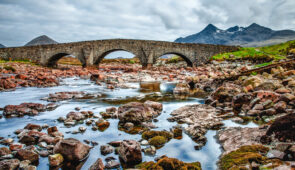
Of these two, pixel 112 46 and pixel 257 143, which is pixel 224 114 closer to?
pixel 257 143

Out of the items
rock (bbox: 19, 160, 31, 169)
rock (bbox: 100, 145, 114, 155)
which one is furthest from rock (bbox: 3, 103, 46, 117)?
rock (bbox: 100, 145, 114, 155)

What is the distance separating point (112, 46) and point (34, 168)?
94.6 ft

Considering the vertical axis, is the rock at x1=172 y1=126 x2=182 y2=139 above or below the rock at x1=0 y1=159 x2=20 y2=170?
above

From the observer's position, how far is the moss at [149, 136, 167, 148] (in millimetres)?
3634

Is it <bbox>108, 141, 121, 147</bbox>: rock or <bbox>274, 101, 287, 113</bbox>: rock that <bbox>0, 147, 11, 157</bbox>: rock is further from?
<bbox>274, 101, 287, 113</bbox>: rock

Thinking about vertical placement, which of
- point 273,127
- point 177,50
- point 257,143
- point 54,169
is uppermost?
point 177,50

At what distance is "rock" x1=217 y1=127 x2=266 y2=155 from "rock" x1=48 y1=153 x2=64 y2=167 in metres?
2.72

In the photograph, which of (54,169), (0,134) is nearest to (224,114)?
(54,169)

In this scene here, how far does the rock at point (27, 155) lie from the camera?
117 inches

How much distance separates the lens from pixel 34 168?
2.78 m

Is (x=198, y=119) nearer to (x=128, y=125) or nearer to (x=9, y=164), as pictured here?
(x=128, y=125)

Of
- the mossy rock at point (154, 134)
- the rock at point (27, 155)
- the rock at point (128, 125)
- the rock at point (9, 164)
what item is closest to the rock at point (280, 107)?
the mossy rock at point (154, 134)

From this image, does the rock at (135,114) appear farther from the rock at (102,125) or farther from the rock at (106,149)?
the rock at (106,149)

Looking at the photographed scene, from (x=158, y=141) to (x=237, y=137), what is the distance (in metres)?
1.52
